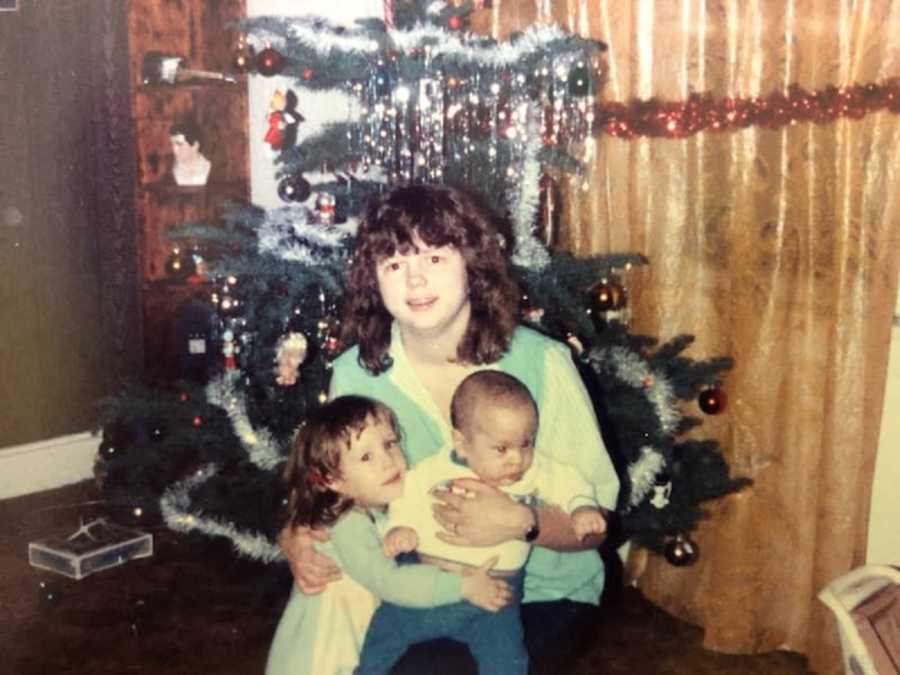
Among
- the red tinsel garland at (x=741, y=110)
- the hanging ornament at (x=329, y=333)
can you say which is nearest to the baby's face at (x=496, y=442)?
the hanging ornament at (x=329, y=333)

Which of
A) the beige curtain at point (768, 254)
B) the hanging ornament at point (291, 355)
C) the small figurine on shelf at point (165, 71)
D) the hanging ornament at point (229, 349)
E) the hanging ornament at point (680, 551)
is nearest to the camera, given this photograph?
the hanging ornament at point (291, 355)

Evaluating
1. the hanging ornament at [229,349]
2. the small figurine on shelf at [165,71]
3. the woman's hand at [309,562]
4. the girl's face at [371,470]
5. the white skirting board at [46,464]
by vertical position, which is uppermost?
the small figurine on shelf at [165,71]

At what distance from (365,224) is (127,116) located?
2.10m

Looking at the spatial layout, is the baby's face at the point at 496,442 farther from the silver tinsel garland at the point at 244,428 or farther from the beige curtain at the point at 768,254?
the beige curtain at the point at 768,254

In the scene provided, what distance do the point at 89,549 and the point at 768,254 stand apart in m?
1.79

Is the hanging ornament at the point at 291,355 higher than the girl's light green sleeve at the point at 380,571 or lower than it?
higher

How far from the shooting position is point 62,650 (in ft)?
7.29

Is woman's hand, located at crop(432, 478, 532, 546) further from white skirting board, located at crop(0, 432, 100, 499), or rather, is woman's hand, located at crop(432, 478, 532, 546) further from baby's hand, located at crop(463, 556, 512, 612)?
white skirting board, located at crop(0, 432, 100, 499)

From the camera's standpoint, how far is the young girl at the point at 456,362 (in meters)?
1.15

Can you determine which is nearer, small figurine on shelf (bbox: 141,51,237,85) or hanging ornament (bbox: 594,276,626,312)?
hanging ornament (bbox: 594,276,626,312)

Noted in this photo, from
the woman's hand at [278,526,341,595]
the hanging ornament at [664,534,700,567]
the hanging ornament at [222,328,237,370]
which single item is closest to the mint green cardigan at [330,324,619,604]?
the woman's hand at [278,526,341,595]

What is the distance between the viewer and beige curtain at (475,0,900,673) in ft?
6.51

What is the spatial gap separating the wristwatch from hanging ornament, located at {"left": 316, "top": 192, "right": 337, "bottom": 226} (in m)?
0.87

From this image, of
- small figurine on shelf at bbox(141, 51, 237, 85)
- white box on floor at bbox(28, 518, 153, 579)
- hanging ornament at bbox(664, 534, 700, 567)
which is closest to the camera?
hanging ornament at bbox(664, 534, 700, 567)
